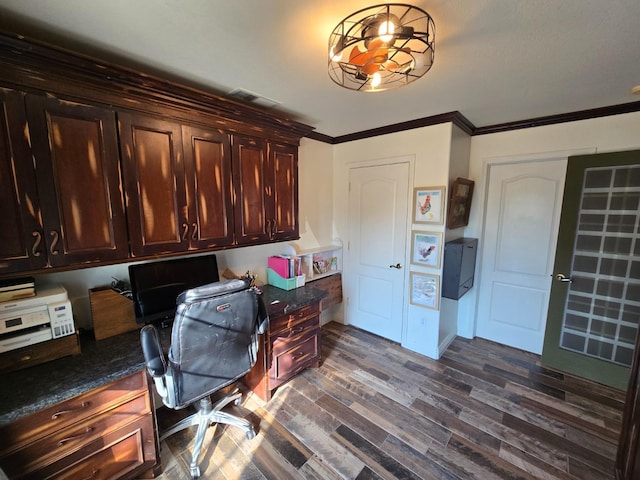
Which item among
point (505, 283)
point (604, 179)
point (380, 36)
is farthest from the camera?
point (505, 283)

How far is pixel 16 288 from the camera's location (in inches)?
53.1

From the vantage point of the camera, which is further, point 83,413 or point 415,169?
point 415,169

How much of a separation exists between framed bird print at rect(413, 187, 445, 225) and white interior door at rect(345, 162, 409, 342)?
0.46 feet

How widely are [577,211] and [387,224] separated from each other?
1691 millimetres

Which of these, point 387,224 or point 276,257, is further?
point 387,224

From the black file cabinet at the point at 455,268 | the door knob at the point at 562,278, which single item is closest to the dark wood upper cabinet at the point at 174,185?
the black file cabinet at the point at 455,268

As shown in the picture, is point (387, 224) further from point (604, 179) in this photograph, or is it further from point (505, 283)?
point (604, 179)

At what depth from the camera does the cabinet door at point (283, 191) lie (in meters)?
2.33

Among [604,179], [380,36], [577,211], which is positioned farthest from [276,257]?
[604,179]

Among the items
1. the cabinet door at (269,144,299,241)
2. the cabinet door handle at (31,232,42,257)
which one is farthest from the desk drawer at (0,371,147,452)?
the cabinet door at (269,144,299,241)

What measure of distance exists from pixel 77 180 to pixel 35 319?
0.74 m

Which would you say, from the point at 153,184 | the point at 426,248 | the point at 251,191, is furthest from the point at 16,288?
the point at 426,248

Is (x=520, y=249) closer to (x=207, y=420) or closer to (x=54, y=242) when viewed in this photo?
(x=207, y=420)

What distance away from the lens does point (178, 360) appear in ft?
4.77
